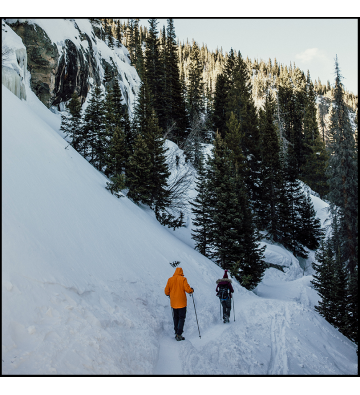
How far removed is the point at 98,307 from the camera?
583 centimetres

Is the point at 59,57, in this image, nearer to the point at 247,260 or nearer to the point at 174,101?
the point at 174,101

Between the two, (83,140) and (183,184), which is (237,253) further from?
(83,140)

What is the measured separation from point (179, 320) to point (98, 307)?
2.07m

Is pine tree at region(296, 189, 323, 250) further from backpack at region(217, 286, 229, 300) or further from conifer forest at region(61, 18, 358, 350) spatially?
backpack at region(217, 286, 229, 300)

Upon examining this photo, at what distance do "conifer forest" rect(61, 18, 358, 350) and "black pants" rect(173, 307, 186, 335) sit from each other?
15.1 feet

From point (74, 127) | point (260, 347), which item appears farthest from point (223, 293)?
point (74, 127)

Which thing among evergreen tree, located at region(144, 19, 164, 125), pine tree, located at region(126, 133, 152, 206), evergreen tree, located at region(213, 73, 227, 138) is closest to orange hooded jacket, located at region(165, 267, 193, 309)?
pine tree, located at region(126, 133, 152, 206)

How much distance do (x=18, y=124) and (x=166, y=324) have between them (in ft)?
29.4

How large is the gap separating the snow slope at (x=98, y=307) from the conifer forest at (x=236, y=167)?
2.47m

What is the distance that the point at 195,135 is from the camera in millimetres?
33125

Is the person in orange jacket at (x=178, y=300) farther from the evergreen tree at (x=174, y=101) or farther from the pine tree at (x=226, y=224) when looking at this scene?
the evergreen tree at (x=174, y=101)

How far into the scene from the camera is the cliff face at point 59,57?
22766 mm

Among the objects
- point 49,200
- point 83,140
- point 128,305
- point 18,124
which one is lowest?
point 128,305

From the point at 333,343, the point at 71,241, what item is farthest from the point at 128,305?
the point at 333,343
